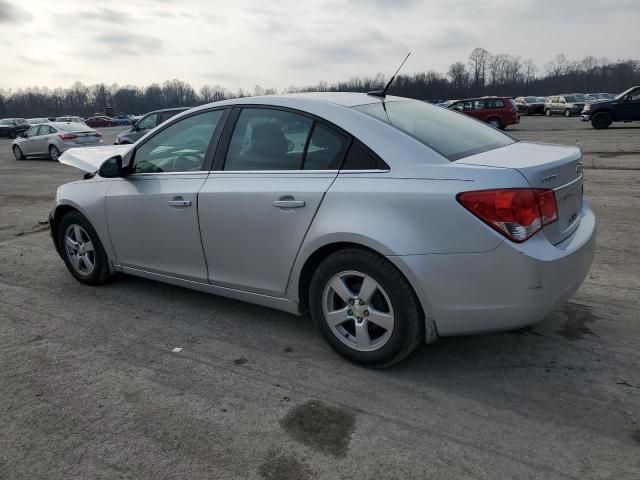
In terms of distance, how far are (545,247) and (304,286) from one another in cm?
148

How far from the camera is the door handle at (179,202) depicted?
3.92 meters

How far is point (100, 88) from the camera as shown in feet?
444

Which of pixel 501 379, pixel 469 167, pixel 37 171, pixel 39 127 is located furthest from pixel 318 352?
pixel 39 127

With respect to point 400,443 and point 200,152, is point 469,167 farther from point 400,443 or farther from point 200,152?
point 200,152

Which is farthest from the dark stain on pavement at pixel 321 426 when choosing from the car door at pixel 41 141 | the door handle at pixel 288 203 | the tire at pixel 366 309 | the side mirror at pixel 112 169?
the car door at pixel 41 141

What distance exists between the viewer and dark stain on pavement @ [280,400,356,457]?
2.61 metres

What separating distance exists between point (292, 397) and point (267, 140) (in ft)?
5.60

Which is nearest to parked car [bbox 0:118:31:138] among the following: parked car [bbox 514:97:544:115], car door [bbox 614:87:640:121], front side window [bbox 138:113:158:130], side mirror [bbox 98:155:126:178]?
front side window [bbox 138:113:158:130]

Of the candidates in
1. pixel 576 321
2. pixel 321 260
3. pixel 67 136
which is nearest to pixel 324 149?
pixel 321 260

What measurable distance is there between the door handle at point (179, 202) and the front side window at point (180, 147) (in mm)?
243

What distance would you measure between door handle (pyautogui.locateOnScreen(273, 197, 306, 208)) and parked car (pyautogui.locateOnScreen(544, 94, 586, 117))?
38775mm

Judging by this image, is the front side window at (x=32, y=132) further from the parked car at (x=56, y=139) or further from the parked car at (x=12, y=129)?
the parked car at (x=12, y=129)

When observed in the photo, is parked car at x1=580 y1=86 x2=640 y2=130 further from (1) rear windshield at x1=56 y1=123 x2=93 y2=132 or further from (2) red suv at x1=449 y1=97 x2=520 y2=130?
(1) rear windshield at x1=56 y1=123 x2=93 y2=132

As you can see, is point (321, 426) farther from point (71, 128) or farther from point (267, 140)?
point (71, 128)
